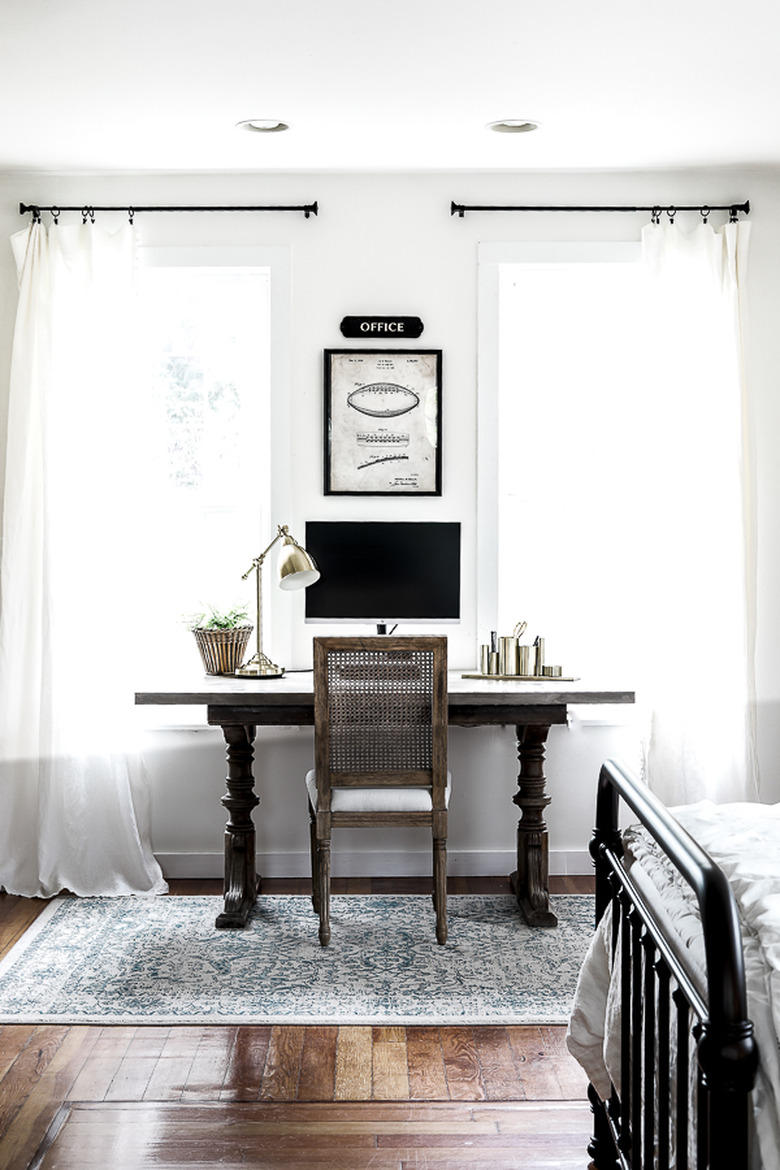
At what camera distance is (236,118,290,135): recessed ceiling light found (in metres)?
3.42

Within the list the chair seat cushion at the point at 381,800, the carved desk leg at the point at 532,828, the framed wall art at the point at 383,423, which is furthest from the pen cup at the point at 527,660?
the framed wall art at the point at 383,423

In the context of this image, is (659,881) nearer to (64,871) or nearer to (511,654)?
(511,654)

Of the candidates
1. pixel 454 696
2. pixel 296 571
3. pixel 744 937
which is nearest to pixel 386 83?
pixel 296 571

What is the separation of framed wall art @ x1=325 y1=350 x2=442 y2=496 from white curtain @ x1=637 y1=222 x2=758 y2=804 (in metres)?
0.83

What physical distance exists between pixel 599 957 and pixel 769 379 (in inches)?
104

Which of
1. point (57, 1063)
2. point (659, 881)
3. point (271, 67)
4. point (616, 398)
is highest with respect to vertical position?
point (271, 67)

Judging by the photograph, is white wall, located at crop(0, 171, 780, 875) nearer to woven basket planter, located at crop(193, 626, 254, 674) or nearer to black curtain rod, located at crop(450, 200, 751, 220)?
black curtain rod, located at crop(450, 200, 751, 220)

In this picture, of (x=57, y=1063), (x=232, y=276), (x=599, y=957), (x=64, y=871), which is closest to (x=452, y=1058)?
(x=599, y=957)

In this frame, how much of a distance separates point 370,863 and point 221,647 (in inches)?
40.7

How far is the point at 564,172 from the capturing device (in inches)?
157

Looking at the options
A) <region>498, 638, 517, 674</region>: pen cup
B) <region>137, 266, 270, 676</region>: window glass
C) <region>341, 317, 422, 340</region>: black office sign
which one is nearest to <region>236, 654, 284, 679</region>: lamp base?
<region>137, 266, 270, 676</region>: window glass

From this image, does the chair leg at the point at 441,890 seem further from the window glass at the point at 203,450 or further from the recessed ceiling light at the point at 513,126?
the recessed ceiling light at the point at 513,126

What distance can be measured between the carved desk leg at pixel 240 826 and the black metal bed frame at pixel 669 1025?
1657mm

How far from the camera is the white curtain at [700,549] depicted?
387 cm
